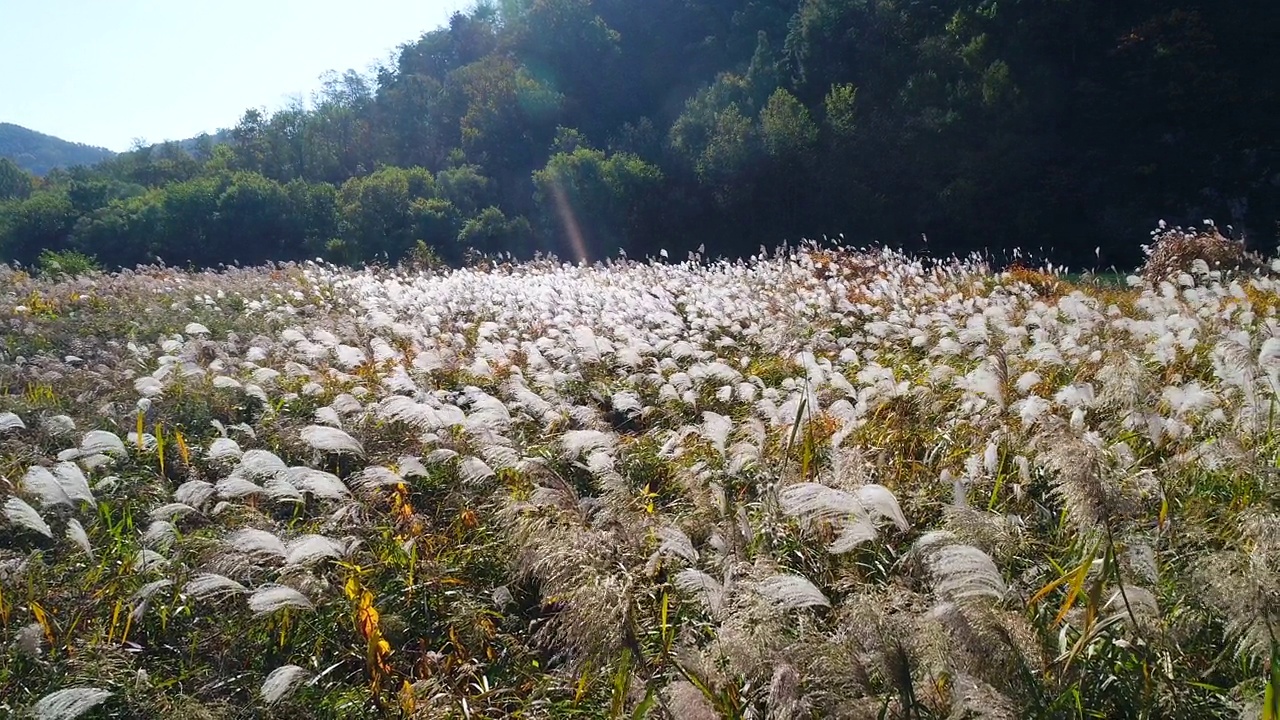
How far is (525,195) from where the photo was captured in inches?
1077

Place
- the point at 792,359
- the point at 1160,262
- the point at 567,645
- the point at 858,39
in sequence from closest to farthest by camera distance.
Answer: the point at 567,645 → the point at 792,359 → the point at 1160,262 → the point at 858,39

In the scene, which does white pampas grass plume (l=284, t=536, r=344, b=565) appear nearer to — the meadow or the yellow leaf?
the meadow

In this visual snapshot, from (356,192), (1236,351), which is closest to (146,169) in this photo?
(356,192)

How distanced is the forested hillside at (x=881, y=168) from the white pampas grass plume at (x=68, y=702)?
70.0 feet

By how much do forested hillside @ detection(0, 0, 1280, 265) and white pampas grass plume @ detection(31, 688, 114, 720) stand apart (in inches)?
840

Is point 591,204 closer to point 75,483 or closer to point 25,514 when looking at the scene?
point 75,483

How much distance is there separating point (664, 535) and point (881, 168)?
24277 millimetres

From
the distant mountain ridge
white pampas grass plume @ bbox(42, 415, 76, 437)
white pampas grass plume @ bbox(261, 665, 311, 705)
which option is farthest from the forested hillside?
the distant mountain ridge

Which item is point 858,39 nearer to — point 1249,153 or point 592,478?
point 1249,153

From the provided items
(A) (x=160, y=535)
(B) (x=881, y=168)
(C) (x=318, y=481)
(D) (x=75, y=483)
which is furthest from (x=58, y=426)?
(B) (x=881, y=168)

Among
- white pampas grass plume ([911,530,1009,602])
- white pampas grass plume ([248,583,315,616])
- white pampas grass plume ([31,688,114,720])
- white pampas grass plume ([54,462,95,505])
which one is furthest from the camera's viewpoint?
white pampas grass plume ([54,462,95,505])

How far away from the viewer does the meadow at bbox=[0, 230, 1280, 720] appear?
204 centimetres

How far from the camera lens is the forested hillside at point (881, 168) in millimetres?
23234

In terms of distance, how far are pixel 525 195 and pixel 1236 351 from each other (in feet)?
85.0
